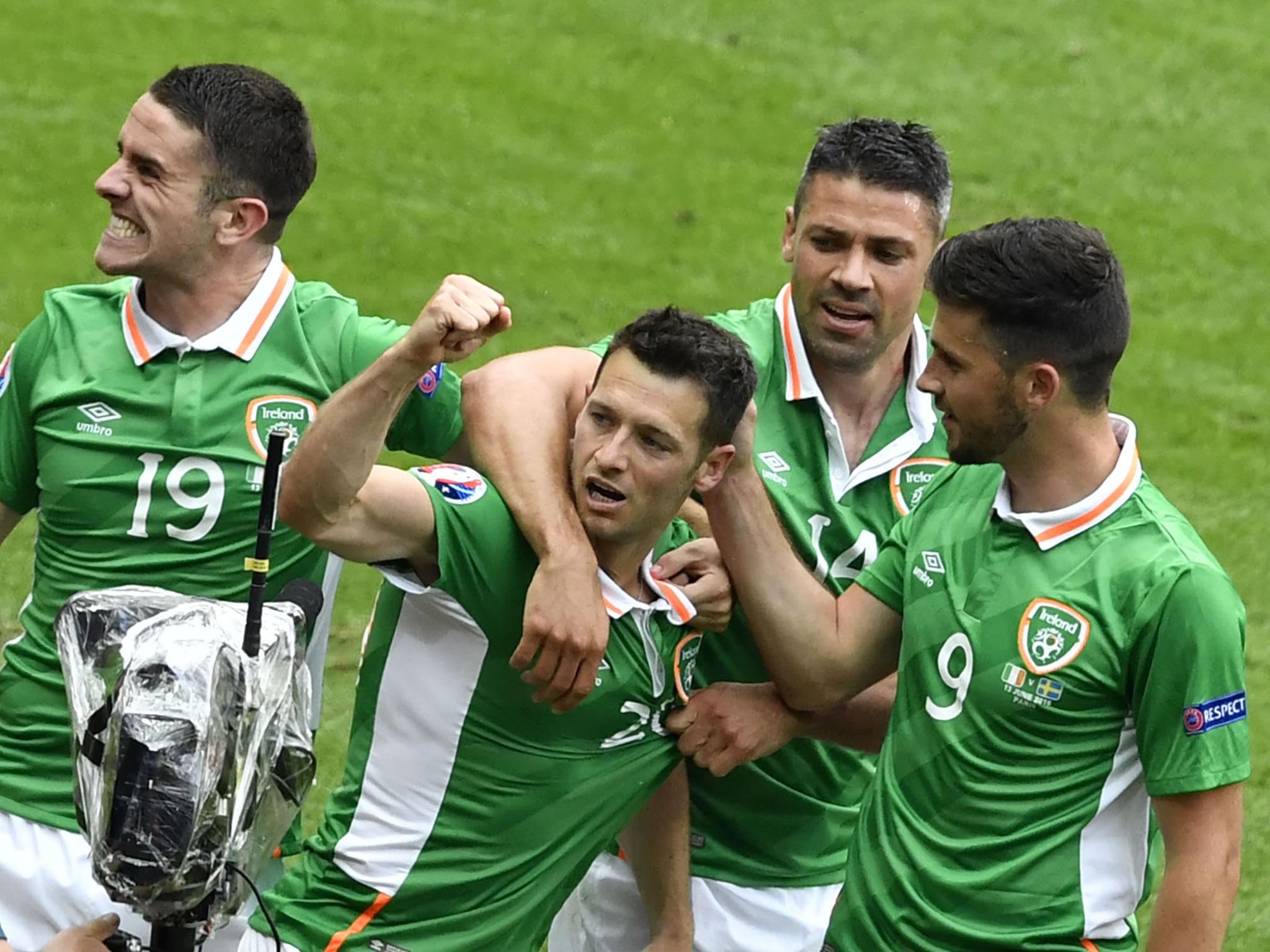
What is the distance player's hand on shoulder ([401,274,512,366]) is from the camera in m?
3.53

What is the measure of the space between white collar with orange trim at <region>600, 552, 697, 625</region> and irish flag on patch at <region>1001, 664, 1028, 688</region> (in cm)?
62

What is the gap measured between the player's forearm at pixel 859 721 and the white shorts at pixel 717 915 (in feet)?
1.58

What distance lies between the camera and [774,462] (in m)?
4.31

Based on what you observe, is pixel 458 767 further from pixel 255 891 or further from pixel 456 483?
pixel 255 891

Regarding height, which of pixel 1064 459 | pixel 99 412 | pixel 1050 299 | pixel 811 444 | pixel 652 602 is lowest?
pixel 652 602

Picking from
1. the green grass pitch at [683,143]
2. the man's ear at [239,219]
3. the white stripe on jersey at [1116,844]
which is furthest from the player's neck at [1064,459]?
the green grass pitch at [683,143]

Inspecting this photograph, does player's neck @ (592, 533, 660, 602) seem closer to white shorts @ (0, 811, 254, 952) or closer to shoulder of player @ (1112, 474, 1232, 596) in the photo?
shoulder of player @ (1112, 474, 1232, 596)

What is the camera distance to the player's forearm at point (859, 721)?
420cm

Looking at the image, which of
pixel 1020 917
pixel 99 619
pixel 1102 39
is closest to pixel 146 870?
pixel 99 619

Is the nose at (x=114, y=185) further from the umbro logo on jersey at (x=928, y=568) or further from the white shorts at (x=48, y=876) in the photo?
the umbro logo on jersey at (x=928, y=568)

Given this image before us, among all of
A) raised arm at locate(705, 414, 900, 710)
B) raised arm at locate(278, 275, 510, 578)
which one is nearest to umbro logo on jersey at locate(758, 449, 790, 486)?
raised arm at locate(705, 414, 900, 710)

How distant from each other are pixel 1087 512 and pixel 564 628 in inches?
36.3

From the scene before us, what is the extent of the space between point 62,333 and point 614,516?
124cm

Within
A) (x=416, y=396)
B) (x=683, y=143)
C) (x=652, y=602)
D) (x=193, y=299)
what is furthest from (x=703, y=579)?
(x=683, y=143)
